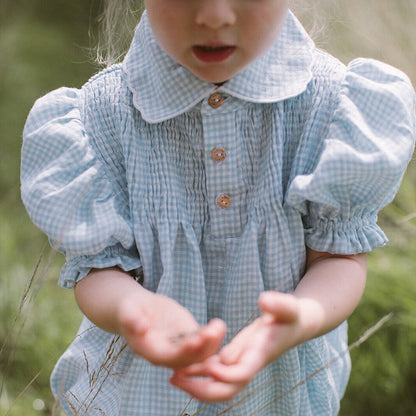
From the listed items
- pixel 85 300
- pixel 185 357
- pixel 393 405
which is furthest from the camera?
pixel 393 405

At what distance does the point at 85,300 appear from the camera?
2.89ft

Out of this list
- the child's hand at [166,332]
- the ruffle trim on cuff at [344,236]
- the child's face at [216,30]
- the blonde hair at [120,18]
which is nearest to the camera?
the child's hand at [166,332]

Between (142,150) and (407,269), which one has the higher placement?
(142,150)

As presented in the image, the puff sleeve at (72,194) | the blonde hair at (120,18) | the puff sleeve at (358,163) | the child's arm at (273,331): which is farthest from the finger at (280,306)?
the blonde hair at (120,18)

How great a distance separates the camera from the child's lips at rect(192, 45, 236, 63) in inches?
31.6

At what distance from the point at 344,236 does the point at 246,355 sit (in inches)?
10.6

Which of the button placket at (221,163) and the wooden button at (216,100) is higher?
the wooden button at (216,100)

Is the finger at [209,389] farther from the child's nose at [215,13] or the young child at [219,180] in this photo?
the child's nose at [215,13]

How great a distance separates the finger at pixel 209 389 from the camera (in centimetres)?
67

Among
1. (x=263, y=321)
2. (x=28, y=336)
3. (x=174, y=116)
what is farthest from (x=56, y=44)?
(x=263, y=321)

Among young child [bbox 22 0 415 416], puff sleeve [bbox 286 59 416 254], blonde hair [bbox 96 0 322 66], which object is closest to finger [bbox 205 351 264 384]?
young child [bbox 22 0 415 416]

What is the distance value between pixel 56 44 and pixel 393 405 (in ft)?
7.90

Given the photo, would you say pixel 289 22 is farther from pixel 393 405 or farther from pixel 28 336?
pixel 28 336

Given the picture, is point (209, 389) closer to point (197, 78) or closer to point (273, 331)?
point (273, 331)
